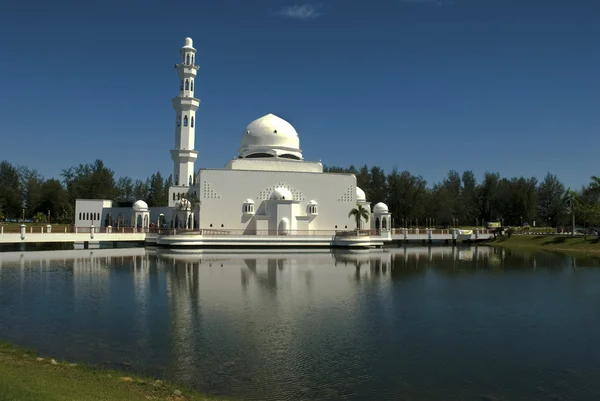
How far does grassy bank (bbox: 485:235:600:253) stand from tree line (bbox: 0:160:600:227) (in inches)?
615

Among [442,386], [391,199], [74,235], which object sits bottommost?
[442,386]

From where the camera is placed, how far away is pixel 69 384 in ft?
26.2

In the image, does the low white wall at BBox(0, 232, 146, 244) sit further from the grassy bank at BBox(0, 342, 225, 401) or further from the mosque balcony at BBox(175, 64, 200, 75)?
the grassy bank at BBox(0, 342, 225, 401)

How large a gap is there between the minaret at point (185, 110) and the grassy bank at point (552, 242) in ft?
112

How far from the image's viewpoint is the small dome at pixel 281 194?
145ft

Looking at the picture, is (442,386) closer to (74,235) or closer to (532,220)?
(74,235)

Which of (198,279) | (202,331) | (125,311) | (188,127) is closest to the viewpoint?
(202,331)

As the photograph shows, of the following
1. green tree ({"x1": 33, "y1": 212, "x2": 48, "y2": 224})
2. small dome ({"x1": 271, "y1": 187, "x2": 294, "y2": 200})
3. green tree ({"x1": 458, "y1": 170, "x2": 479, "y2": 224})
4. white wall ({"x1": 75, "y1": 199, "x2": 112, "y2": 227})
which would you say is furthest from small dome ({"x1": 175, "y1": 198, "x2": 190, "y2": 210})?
green tree ({"x1": 458, "y1": 170, "x2": 479, "y2": 224})

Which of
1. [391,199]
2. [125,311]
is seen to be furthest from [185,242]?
[391,199]

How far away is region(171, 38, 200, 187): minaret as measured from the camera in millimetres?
48625

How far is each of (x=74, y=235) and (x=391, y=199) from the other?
43.9 metres

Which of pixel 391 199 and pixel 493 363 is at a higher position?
pixel 391 199

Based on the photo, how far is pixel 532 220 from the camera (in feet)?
229

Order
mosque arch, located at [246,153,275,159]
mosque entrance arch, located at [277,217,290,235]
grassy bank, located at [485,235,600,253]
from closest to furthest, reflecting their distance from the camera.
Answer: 1. mosque entrance arch, located at [277,217,290,235]
2. grassy bank, located at [485,235,600,253]
3. mosque arch, located at [246,153,275,159]
